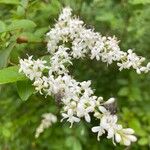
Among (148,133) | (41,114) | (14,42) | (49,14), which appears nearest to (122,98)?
(148,133)

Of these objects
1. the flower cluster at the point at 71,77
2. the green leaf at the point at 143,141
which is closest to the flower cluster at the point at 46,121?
the green leaf at the point at 143,141

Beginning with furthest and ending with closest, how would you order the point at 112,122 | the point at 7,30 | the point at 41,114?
Result: 1. the point at 41,114
2. the point at 7,30
3. the point at 112,122

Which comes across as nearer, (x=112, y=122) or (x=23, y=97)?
(x=112, y=122)

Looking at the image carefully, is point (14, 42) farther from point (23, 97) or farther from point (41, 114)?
point (41, 114)

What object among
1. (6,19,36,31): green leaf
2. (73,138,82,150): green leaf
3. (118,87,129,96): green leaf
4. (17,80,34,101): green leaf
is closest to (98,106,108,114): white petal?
(17,80,34,101): green leaf

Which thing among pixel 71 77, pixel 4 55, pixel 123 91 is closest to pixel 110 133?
pixel 71 77

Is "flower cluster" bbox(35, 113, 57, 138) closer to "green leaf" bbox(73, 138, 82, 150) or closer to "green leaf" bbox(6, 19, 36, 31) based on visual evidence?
"green leaf" bbox(73, 138, 82, 150)
